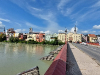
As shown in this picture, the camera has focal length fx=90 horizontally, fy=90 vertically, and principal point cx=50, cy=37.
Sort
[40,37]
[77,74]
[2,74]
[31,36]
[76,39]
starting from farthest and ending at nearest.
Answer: [76,39] → [31,36] → [40,37] → [2,74] → [77,74]

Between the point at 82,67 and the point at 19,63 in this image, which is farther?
the point at 19,63

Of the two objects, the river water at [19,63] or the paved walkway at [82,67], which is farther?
the river water at [19,63]

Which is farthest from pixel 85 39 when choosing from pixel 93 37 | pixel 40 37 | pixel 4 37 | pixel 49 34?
pixel 4 37

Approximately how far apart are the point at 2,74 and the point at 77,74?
6.07 meters

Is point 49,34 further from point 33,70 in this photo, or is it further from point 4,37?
point 33,70

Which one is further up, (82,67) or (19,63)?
(82,67)

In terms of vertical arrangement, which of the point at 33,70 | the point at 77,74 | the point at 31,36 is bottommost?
the point at 33,70

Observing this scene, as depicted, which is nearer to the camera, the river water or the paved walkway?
the paved walkway

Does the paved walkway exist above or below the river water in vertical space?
above

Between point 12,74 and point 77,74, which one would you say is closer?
point 77,74

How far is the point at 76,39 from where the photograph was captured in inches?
3543

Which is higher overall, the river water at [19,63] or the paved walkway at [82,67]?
the paved walkway at [82,67]

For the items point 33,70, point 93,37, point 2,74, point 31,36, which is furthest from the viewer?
point 93,37

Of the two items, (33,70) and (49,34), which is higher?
(49,34)
